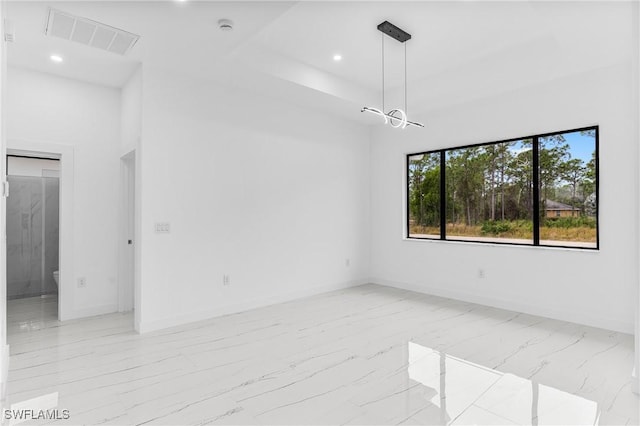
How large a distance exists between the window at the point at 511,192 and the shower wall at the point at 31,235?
5452 millimetres

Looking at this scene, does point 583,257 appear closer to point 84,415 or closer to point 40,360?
point 84,415

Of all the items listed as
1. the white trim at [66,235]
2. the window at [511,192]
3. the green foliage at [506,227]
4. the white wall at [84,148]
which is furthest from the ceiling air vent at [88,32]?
the green foliage at [506,227]

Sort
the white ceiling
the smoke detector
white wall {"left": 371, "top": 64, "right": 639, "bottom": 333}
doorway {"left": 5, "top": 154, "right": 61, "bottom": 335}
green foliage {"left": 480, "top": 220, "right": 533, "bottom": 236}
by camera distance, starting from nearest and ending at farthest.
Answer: the white ceiling
the smoke detector
white wall {"left": 371, "top": 64, "right": 639, "bottom": 333}
green foliage {"left": 480, "top": 220, "right": 533, "bottom": 236}
doorway {"left": 5, "top": 154, "right": 61, "bottom": 335}

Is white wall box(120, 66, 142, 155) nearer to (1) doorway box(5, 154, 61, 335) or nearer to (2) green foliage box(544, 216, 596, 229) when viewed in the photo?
(1) doorway box(5, 154, 61, 335)

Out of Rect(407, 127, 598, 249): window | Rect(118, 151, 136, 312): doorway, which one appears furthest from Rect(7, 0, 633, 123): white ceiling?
Rect(118, 151, 136, 312): doorway

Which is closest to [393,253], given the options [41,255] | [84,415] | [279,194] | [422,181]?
[422,181]

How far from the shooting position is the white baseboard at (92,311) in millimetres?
4031

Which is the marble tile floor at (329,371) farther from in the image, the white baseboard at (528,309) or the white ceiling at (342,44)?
the white ceiling at (342,44)

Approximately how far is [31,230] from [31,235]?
0.07 m

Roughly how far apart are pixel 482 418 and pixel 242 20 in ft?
10.8

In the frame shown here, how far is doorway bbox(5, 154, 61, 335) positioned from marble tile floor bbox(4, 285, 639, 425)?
5.95 feet

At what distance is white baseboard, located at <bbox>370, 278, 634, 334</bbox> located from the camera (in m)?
3.64

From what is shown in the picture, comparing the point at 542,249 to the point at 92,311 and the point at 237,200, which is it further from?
the point at 92,311

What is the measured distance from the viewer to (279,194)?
15.9ft
